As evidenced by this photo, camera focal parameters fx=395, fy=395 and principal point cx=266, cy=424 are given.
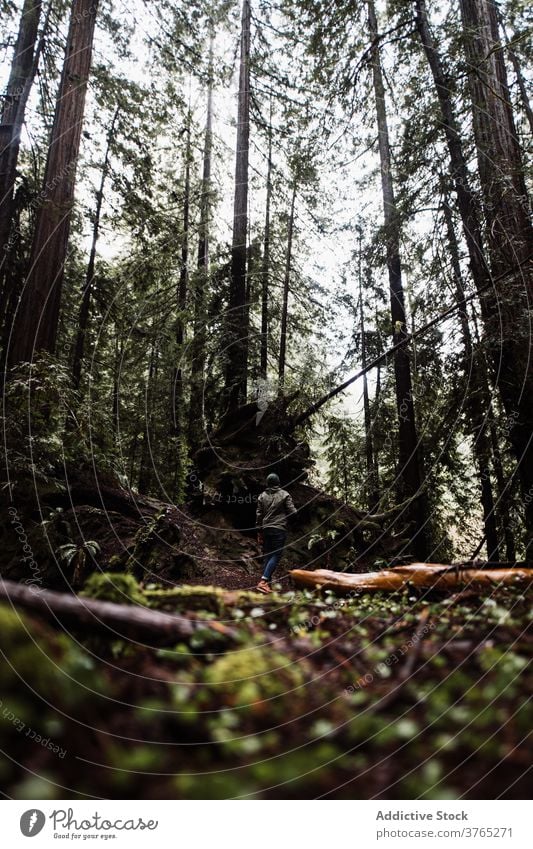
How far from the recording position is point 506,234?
6812 mm

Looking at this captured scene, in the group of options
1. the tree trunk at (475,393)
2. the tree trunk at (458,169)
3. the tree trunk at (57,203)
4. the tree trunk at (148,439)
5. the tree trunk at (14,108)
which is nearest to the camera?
the tree trunk at (57,203)

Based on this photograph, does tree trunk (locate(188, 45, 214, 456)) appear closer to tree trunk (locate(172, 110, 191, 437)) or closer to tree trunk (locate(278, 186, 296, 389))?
tree trunk (locate(172, 110, 191, 437))

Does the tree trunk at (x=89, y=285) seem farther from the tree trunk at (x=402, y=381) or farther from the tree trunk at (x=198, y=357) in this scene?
the tree trunk at (x=402, y=381)

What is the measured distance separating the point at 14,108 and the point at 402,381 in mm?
11584

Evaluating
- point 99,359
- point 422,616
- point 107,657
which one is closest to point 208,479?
point 99,359

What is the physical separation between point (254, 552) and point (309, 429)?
14.4 ft

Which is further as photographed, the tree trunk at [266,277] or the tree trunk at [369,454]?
the tree trunk at [266,277]

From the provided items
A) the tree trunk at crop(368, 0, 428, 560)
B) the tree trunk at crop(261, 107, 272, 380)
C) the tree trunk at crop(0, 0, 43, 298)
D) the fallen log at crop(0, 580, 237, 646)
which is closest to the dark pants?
the tree trunk at crop(368, 0, 428, 560)

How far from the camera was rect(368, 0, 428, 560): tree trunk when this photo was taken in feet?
35.7

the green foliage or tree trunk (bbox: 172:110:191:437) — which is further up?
tree trunk (bbox: 172:110:191:437)

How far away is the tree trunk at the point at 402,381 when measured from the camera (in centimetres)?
1088

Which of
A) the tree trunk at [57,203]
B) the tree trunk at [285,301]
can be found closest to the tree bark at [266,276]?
the tree trunk at [285,301]

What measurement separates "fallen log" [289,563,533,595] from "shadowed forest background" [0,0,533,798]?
0.04 metres

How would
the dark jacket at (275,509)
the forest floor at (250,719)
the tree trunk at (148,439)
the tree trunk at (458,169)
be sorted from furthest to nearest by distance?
the tree trunk at (148,439) < the dark jacket at (275,509) < the tree trunk at (458,169) < the forest floor at (250,719)
